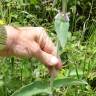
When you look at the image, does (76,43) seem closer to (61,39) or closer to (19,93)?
(19,93)

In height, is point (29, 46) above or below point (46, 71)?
above

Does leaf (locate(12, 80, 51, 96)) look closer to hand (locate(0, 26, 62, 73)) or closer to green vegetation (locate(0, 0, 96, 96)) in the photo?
green vegetation (locate(0, 0, 96, 96))

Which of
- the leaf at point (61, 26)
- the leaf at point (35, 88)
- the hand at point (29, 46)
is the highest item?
the leaf at point (61, 26)

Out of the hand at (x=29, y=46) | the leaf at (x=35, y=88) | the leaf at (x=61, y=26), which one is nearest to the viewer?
the leaf at (x=61, y=26)

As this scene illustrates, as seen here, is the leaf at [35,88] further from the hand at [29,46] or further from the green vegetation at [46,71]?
the hand at [29,46]

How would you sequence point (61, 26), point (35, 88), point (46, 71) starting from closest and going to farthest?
1. point (61, 26)
2. point (35, 88)
3. point (46, 71)

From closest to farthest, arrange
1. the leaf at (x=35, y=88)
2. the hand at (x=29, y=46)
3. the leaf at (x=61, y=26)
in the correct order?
the leaf at (x=61, y=26)
the hand at (x=29, y=46)
the leaf at (x=35, y=88)

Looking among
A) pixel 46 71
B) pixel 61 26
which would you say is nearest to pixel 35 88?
pixel 61 26

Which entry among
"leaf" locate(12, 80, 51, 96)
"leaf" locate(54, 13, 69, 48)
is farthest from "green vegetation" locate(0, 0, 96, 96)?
"leaf" locate(54, 13, 69, 48)

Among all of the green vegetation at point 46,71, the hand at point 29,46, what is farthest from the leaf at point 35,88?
the hand at point 29,46

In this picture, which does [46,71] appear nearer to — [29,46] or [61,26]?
[29,46]

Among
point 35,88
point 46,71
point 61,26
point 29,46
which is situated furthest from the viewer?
point 46,71
